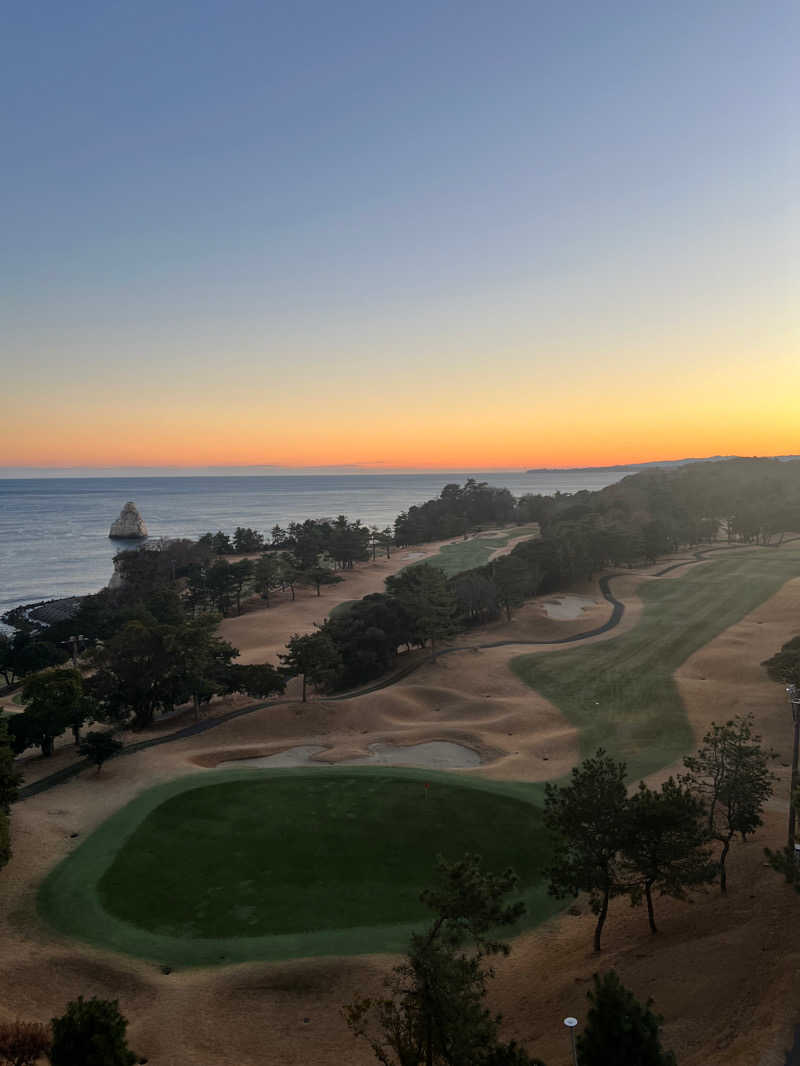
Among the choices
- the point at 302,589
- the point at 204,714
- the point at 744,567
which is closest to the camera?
the point at 204,714

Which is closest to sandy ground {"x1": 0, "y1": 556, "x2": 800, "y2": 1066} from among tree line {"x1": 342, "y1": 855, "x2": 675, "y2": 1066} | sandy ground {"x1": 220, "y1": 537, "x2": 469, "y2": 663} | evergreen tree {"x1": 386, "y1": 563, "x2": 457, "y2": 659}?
tree line {"x1": 342, "y1": 855, "x2": 675, "y2": 1066}

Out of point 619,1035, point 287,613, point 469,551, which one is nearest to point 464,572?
point 287,613

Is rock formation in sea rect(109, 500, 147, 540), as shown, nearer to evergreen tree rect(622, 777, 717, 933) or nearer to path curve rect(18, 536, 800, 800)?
path curve rect(18, 536, 800, 800)

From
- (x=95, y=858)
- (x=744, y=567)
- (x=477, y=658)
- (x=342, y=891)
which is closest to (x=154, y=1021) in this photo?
(x=342, y=891)

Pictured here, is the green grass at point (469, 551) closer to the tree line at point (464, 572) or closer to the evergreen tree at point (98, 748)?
the tree line at point (464, 572)

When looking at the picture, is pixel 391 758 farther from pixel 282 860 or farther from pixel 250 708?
pixel 250 708

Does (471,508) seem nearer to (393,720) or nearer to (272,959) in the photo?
(393,720)

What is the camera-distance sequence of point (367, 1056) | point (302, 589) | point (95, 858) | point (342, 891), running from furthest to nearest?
point (302, 589), point (95, 858), point (342, 891), point (367, 1056)
